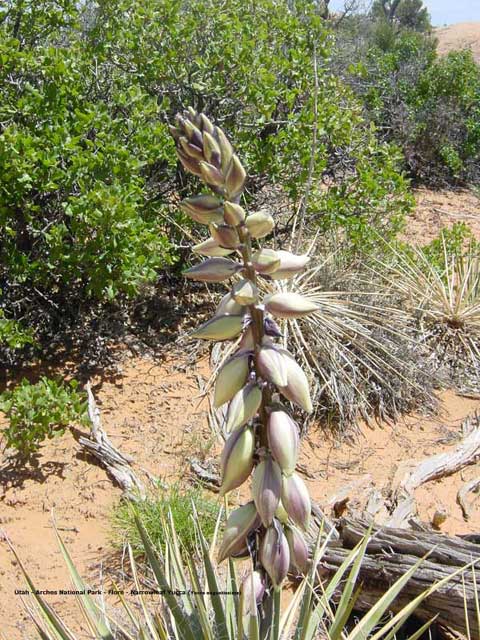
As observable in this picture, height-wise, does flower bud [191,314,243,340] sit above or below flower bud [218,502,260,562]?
above

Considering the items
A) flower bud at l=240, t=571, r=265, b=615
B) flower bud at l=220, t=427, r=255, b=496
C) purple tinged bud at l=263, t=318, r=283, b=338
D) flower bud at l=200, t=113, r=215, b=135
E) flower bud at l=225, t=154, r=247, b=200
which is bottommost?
flower bud at l=240, t=571, r=265, b=615

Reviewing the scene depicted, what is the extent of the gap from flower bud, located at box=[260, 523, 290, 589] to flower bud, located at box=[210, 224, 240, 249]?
651mm

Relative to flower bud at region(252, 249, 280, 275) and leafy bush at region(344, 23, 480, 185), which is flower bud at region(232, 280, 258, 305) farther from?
leafy bush at region(344, 23, 480, 185)

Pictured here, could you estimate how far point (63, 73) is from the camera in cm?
429

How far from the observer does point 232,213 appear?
4.88 feet

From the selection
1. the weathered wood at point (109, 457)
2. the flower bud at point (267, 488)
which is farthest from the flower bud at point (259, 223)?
the weathered wood at point (109, 457)

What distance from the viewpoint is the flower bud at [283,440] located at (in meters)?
1.53

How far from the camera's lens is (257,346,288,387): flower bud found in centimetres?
149

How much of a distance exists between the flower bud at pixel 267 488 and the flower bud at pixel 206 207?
21.4 inches

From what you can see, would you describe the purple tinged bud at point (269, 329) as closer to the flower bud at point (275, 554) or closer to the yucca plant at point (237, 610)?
the flower bud at point (275, 554)

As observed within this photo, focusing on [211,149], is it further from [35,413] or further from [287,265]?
[35,413]

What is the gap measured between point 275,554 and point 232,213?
0.77 metres

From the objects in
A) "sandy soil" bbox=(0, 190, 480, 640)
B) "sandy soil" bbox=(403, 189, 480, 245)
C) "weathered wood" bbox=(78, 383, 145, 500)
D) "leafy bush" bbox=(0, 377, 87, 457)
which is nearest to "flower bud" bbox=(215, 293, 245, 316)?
"sandy soil" bbox=(0, 190, 480, 640)

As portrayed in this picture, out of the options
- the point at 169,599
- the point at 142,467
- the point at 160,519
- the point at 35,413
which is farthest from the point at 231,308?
the point at 142,467
